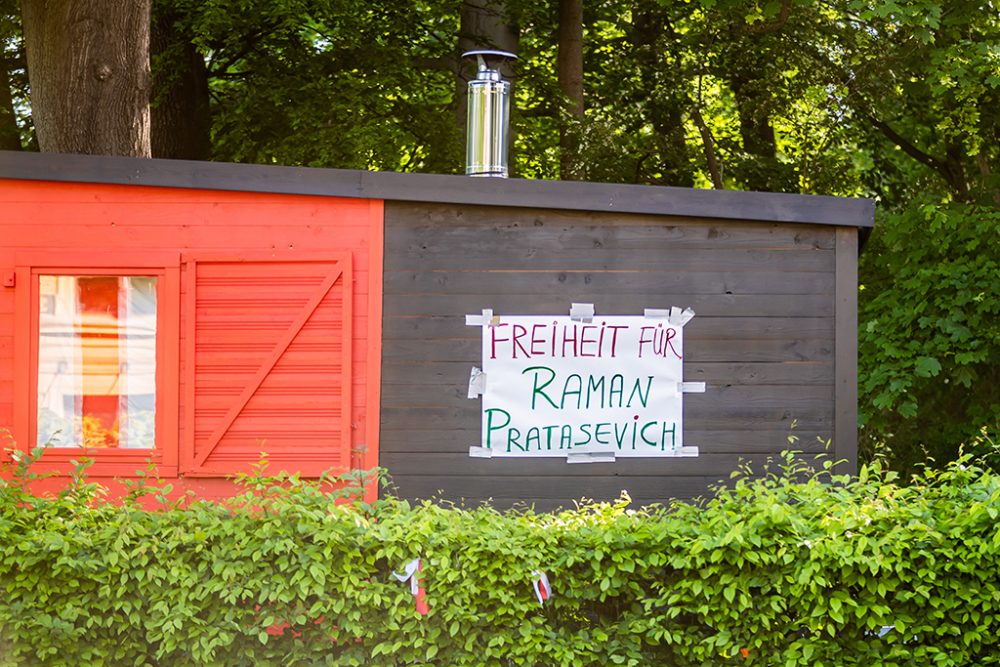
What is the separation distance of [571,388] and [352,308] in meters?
1.34

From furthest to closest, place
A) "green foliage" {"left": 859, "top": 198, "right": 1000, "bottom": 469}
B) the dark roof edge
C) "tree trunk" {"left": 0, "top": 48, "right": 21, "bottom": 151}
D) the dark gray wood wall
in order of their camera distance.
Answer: "tree trunk" {"left": 0, "top": 48, "right": 21, "bottom": 151}, "green foliage" {"left": 859, "top": 198, "right": 1000, "bottom": 469}, the dark gray wood wall, the dark roof edge

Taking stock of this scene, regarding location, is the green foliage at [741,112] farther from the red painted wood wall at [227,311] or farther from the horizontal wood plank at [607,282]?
the red painted wood wall at [227,311]

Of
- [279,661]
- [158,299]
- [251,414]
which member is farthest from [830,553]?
[158,299]

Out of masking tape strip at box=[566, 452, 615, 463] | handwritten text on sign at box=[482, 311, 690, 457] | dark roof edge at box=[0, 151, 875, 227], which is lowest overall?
masking tape strip at box=[566, 452, 615, 463]

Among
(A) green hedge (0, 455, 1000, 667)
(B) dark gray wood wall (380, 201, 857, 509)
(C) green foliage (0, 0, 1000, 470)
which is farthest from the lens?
(C) green foliage (0, 0, 1000, 470)

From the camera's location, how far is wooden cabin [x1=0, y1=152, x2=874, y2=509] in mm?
7328

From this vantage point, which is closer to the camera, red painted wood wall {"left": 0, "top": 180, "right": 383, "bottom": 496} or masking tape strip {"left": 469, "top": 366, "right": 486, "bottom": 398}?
red painted wood wall {"left": 0, "top": 180, "right": 383, "bottom": 496}

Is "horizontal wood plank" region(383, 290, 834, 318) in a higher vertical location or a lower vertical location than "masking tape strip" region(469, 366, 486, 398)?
higher

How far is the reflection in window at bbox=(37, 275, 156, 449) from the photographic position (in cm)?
734

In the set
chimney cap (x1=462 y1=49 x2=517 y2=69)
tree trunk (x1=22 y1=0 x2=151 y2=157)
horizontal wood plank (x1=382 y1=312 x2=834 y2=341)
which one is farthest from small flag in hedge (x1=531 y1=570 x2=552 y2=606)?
tree trunk (x1=22 y1=0 x2=151 y2=157)

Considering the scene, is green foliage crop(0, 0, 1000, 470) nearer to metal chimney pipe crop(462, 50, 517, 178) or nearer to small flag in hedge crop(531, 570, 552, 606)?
metal chimney pipe crop(462, 50, 517, 178)

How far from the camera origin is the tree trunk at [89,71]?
10.6m

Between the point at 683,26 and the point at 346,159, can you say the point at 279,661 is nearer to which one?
the point at 346,159

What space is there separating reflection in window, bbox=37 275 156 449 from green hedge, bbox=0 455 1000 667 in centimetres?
217
